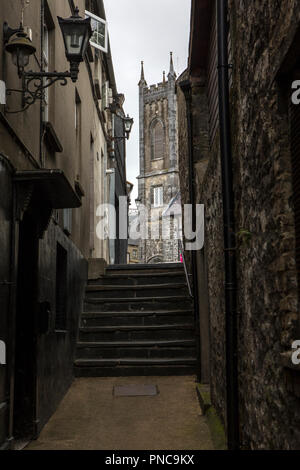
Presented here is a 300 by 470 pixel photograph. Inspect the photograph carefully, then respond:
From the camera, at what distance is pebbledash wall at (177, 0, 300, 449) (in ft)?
9.45

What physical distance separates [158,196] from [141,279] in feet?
165

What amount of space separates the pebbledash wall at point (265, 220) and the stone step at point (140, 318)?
221 inches

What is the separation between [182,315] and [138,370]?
153 centimetres

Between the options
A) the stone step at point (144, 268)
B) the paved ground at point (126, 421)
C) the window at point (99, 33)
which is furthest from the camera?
the window at point (99, 33)

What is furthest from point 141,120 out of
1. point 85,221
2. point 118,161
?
point 85,221

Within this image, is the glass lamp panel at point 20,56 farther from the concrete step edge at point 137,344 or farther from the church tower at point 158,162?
the church tower at point 158,162

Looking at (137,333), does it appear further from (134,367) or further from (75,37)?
(75,37)

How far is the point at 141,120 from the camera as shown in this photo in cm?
6562

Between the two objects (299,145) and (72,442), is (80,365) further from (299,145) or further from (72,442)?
(299,145)

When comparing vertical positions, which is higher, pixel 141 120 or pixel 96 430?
pixel 141 120

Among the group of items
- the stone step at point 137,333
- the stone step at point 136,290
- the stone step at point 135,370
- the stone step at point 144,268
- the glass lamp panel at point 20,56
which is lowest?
the stone step at point 135,370

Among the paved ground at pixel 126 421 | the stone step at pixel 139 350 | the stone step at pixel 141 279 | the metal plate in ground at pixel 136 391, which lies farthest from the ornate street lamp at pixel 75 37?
the stone step at pixel 141 279

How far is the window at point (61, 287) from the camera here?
821cm

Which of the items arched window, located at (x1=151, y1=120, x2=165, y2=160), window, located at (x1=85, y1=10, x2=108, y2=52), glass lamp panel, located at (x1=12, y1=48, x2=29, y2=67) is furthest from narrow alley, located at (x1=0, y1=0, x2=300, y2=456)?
arched window, located at (x1=151, y1=120, x2=165, y2=160)
